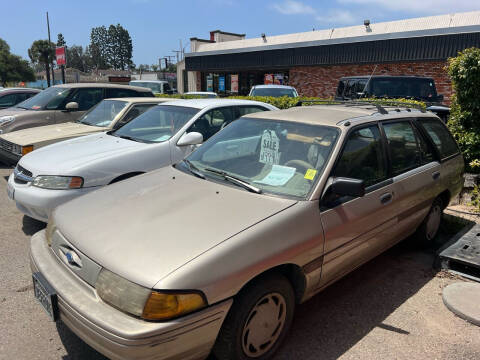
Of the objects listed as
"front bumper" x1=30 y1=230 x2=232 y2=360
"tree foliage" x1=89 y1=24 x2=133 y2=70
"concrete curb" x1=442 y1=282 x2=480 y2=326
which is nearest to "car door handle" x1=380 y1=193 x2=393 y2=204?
"concrete curb" x1=442 y1=282 x2=480 y2=326

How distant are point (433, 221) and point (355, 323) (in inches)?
78.7

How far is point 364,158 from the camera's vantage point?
326cm

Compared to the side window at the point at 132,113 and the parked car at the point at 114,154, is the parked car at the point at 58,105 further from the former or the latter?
the parked car at the point at 114,154

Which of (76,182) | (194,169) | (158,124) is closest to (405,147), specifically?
(194,169)

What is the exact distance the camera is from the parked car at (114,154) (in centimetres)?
427

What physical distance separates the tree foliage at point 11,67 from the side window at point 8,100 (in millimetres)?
40381

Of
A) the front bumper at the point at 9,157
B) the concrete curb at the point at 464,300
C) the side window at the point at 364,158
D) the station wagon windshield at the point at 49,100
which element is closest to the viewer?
the side window at the point at 364,158

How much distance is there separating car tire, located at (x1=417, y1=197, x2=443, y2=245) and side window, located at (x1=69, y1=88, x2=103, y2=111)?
7367 millimetres

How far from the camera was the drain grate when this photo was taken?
3.71 metres

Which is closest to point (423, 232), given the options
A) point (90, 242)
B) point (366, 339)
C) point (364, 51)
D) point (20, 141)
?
point (366, 339)

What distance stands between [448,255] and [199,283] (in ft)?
9.51

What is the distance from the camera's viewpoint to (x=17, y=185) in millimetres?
4555

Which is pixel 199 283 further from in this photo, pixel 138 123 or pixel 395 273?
pixel 138 123

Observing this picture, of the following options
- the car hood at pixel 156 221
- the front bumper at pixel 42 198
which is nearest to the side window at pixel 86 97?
the front bumper at pixel 42 198
